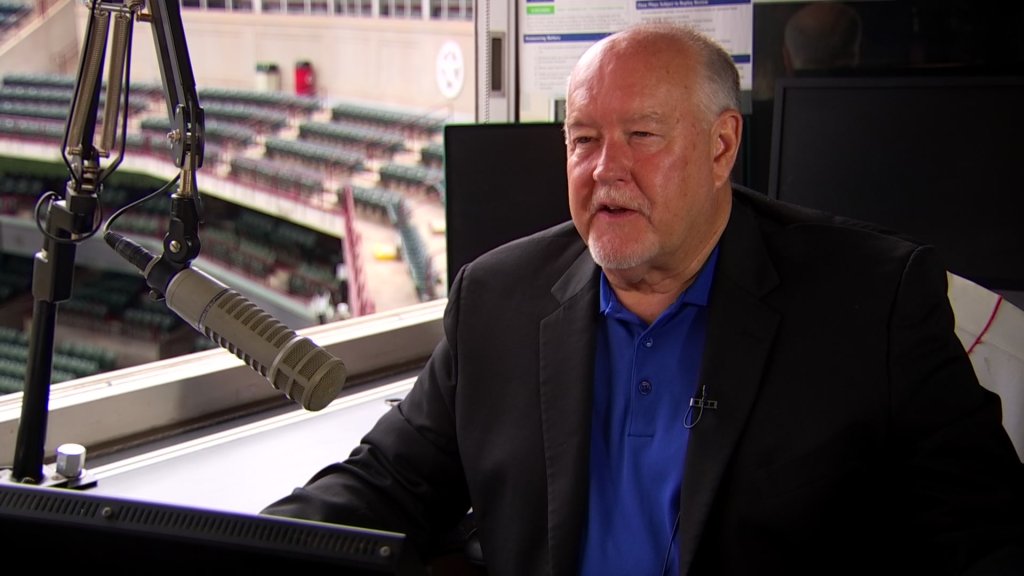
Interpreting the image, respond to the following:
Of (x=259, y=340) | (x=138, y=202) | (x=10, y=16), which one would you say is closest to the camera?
(x=259, y=340)

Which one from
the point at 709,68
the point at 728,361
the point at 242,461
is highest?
the point at 709,68

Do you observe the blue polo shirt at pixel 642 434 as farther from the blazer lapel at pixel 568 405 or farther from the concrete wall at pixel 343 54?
the concrete wall at pixel 343 54

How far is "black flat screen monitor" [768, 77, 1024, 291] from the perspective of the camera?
6.13 ft

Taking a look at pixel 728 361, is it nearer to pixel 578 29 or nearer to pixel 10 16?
pixel 578 29

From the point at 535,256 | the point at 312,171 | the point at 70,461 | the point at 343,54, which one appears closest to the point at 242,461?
the point at 70,461

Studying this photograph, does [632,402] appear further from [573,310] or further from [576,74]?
[576,74]

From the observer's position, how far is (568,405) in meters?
1.33

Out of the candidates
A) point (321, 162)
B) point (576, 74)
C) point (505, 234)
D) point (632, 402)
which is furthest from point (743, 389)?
point (321, 162)

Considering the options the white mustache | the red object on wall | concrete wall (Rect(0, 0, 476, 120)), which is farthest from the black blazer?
the red object on wall

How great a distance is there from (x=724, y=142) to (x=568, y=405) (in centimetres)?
42

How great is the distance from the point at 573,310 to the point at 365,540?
84cm

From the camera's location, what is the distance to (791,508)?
1.22 m

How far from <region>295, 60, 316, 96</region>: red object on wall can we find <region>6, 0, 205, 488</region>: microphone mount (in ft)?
12.7

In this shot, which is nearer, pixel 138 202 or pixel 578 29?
pixel 138 202
